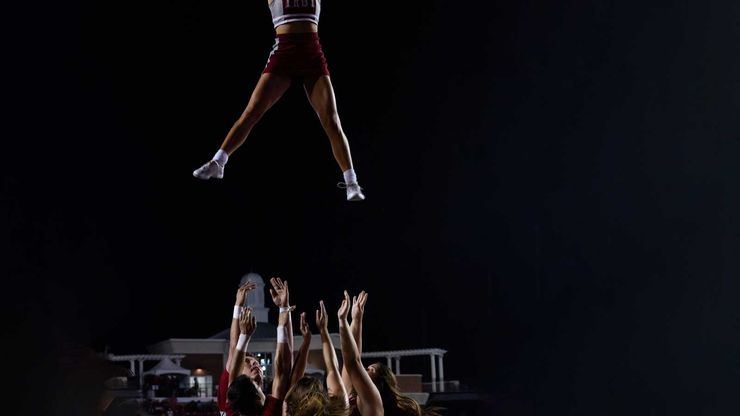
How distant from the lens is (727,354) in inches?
940

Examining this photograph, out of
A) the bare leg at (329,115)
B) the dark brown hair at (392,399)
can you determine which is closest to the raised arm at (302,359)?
the dark brown hair at (392,399)

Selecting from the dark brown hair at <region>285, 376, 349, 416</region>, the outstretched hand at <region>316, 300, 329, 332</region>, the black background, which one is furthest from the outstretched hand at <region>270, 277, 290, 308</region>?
the black background

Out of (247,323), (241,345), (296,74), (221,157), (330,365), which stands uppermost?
(296,74)

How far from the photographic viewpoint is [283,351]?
601 centimetres

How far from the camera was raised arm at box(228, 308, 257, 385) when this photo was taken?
5887 millimetres

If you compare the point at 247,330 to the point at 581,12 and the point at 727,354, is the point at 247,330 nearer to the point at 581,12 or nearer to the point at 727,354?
the point at 581,12

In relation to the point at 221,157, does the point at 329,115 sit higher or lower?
higher

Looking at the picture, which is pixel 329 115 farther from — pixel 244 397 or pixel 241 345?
pixel 244 397

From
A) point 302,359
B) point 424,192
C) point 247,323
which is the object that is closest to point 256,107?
point 247,323

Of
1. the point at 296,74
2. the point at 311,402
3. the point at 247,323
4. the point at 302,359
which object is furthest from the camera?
the point at 296,74

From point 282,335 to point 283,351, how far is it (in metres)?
0.11

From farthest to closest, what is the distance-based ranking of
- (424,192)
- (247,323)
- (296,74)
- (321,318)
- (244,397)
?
(424,192) < (296,74) < (247,323) < (321,318) < (244,397)

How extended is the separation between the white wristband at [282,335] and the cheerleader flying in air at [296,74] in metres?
0.96

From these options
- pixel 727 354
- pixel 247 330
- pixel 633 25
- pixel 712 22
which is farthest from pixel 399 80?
pixel 247 330
